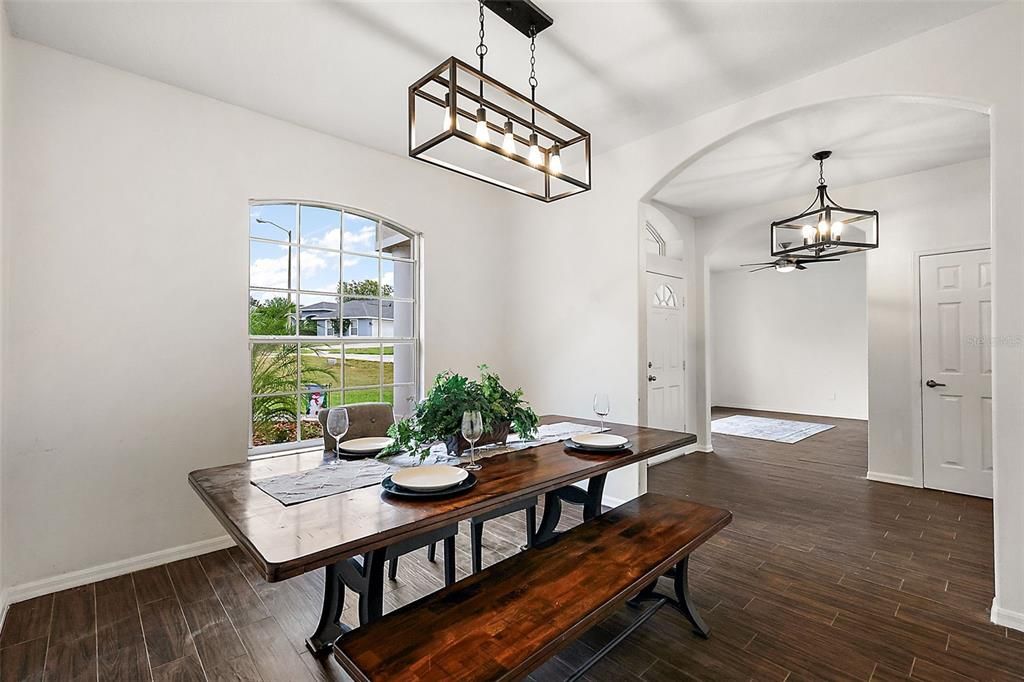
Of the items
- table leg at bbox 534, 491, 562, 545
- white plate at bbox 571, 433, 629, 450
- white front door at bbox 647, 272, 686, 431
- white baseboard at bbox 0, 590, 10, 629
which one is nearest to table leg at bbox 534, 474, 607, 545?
table leg at bbox 534, 491, 562, 545

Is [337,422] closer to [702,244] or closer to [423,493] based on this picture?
[423,493]

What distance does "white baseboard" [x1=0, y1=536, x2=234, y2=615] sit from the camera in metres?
2.45

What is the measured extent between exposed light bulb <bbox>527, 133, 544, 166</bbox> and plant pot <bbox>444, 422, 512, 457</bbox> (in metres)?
1.28

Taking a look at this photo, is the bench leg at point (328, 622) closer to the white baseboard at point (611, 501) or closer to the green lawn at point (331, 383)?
the green lawn at point (331, 383)

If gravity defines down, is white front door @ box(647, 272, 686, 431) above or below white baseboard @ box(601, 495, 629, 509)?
above

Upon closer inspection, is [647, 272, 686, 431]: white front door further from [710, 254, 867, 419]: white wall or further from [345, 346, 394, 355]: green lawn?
[710, 254, 867, 419]: white wall

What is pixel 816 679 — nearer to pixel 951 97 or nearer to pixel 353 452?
pixel 353 452

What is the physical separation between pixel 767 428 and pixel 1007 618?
5.32 meters

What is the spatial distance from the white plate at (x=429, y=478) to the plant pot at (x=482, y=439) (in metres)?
0.27

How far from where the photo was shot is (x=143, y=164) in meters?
2.85

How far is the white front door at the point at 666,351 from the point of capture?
204 inches

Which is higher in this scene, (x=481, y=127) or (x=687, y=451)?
(x=481, y=127)

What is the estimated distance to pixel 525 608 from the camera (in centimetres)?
148

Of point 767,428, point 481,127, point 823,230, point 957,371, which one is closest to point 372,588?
point 481,127
